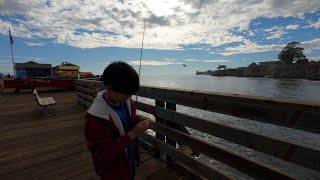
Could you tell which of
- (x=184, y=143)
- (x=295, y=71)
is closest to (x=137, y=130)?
(x=184, y=143)

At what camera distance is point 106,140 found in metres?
1.68

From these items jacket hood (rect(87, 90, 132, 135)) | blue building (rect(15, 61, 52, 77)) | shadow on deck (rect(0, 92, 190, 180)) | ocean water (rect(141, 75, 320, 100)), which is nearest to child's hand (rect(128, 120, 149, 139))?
jacket hood (rect(87, 90, 132, 135))

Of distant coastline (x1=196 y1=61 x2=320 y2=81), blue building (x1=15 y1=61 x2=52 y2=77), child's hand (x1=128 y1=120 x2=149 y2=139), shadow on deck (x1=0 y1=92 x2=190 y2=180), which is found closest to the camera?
child's hand (x1=128 y1=120 x2=149 y2=139)

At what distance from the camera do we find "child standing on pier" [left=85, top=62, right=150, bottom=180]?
1.66 meters

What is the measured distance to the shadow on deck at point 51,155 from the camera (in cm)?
376

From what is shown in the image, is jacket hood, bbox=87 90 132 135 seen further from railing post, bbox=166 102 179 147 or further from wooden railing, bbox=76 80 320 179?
railing post, bbox=166 102 179 147

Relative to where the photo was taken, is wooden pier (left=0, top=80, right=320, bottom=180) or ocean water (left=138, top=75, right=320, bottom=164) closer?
wooden pier (left=0, top=80, right=320, bottom=180)

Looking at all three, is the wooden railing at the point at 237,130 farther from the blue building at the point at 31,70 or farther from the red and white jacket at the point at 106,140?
the blue building at the point at 31,70

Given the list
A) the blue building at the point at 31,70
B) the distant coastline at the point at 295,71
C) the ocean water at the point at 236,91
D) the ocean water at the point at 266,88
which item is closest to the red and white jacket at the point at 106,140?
the ocean water at the point at 236,91

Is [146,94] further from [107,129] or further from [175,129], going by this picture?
[107,129]

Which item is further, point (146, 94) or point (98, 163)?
point (146, 94)

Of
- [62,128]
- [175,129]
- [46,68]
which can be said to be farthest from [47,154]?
[46,68]

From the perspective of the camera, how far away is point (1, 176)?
3.80 m

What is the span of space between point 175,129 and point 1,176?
2.94 m
